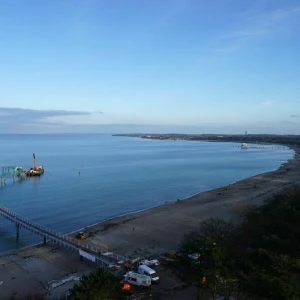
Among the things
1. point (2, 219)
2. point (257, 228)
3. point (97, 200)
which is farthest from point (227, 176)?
point (257, 228)

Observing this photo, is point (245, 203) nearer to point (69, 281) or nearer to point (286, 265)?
point (69, 281)

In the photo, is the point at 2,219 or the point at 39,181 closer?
the point at 2,219

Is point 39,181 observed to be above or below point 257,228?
below

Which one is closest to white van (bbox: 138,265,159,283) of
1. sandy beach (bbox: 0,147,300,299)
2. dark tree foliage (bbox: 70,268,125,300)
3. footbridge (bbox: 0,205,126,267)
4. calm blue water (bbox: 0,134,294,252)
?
footbridge (bbox: 0,205,126,267)

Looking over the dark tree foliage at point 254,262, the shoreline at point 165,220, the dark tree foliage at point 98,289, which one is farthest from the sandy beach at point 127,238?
the dark tree foliage at point 254,262

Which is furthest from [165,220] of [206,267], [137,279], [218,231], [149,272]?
[206,267]

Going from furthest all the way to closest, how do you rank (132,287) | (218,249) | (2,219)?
(2,219)
(132,287)
(218,249)

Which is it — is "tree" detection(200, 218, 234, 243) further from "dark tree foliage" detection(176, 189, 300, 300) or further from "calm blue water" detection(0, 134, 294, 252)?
"calm blue water" detection(0, 134, 294, 252)
